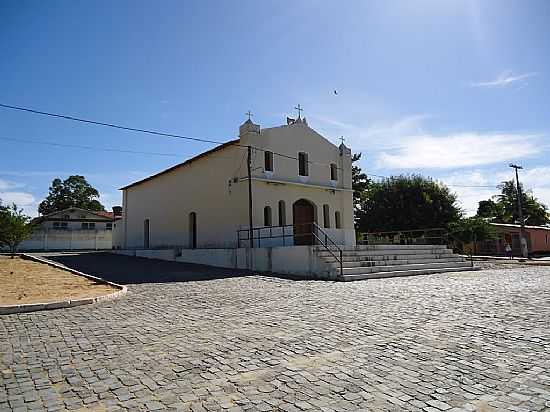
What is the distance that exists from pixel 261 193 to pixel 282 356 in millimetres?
16523

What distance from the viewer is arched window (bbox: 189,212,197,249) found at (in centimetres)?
2550

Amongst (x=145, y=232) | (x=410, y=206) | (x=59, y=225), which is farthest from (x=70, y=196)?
(x=410, y=206)

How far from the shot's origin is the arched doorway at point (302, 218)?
22.8m

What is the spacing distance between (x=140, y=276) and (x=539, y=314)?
12.9 meters

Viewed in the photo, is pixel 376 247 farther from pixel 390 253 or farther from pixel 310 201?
pixel 310 201

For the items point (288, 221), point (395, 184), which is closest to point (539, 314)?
point (288, 221)

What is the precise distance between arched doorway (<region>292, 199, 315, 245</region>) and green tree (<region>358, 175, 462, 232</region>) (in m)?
17.0

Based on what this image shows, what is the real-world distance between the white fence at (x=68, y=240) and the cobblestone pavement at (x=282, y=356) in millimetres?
39818

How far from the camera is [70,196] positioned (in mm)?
69812

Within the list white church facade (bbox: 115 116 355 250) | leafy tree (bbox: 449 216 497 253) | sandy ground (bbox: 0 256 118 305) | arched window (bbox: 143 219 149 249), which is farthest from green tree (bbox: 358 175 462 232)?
sandy ground (bbox: 0 256 118 305)

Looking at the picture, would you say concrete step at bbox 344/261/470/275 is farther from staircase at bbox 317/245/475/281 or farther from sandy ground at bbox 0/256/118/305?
sandy ground at bbox 0/256/118/305

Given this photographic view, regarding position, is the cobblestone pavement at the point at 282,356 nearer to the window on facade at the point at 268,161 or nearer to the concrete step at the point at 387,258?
the concrete step at the point at 387,258

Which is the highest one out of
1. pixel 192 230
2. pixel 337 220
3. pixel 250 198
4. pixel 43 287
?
pixel 250 198

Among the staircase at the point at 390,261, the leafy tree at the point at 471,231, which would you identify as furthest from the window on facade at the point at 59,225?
the leafy tree at the point at 471,231
